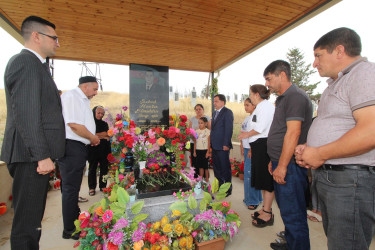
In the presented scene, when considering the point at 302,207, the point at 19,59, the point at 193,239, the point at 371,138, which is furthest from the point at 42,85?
the point at 302,207

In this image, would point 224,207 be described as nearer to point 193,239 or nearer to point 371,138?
point 193,239

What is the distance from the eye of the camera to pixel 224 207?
1.83 meters

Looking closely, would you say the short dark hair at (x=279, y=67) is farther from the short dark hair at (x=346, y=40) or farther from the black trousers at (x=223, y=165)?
the black trousers at (x=223, y=165)

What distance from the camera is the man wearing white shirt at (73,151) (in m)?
2.00

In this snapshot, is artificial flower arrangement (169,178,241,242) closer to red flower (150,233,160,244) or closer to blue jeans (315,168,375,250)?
red flower (150,233,160,244)

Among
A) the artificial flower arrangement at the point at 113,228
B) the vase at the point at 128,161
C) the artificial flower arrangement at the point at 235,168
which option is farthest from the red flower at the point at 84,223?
the artificial flower arrangement at the point at 235,168

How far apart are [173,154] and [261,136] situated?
1258 millimetres

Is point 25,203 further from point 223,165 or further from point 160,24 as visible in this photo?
point 160,24

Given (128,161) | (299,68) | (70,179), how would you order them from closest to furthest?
(70,179), (128,161), (299,68)

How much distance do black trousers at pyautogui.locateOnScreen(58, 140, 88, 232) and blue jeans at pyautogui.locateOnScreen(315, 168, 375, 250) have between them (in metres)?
2.24

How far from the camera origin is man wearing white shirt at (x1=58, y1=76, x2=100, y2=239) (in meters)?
2.00

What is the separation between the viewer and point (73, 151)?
2.04 m

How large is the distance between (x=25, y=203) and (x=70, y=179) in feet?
2.54

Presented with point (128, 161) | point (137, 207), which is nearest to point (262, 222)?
point (137, 207)
